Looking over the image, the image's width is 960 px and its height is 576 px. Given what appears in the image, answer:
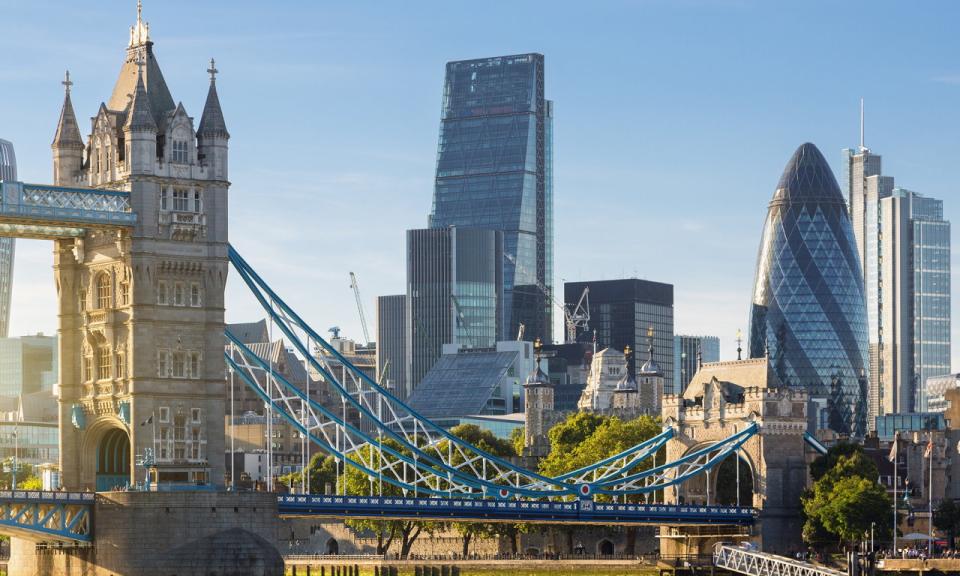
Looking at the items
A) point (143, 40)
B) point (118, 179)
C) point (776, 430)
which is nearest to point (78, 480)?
point (118, 179)

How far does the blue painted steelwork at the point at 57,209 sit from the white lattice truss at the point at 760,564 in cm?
4675

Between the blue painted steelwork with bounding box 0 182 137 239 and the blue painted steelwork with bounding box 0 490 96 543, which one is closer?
the blue painted steelwork with bounding box 0 490 96 543

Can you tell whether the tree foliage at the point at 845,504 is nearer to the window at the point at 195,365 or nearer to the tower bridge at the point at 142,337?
the tower bridge at the point at 142,337

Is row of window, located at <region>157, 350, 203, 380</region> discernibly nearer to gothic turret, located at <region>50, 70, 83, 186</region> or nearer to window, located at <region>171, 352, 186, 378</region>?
window, located at <region>171, 352, 186, 378</region>

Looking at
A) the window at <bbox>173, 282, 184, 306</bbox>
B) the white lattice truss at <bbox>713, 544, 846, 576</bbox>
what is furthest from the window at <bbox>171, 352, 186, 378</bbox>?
the white lattice truss at <bbox>713, 544, 846, 576</bbox>

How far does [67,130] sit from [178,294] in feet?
43.6

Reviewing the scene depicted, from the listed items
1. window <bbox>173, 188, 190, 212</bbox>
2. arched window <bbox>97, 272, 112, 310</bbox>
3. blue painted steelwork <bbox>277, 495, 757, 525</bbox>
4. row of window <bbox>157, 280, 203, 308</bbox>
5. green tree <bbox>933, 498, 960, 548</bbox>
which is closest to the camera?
row of window <bbox>157, 280, 203, 308</bbox>

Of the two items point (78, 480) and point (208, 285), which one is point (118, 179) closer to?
point (208, 285)

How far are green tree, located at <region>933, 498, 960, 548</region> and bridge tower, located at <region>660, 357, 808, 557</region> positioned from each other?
1481 centimetres

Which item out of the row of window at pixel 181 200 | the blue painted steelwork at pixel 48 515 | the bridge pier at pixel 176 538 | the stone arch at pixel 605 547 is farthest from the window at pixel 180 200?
the stone arch at pixel 605 547

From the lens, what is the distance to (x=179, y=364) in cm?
13088

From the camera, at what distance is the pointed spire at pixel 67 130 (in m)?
136

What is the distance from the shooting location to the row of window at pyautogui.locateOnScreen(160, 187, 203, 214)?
13075 cm

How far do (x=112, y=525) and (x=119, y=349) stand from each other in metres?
11.0
